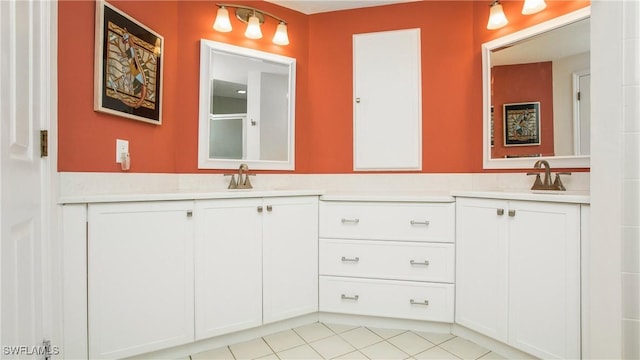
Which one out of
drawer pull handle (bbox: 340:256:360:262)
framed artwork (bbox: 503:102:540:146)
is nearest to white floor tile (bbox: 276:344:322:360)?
drawer pull handle (bbox: 340:256:360:262)

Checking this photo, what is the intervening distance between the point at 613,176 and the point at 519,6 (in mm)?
1474

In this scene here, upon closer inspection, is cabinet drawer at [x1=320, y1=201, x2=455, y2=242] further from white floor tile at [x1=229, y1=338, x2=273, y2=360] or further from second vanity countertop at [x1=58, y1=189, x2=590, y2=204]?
white floor tile at [x1=229, y1=338, x2=273, y2=360]

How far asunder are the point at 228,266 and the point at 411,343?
118 centimetres

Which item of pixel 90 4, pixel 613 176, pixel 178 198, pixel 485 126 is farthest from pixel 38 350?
pixel 485 126

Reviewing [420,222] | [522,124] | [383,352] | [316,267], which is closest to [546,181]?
[522,124]

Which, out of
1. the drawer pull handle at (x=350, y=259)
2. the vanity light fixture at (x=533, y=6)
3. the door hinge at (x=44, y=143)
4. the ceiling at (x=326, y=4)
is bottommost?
the drawer pull handle at (x=350, y=259)

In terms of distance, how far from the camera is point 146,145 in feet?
6.32

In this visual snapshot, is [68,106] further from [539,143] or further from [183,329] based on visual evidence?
[539,143]

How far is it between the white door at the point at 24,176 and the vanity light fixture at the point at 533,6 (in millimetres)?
2559

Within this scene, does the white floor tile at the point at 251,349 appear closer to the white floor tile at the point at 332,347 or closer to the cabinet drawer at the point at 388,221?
the white floor tile at the point at 332,347

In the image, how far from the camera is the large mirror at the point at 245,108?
7.34 feet

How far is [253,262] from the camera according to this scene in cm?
189

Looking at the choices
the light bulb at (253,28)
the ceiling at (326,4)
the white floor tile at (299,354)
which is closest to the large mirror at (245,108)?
the light bulb at (253,28)

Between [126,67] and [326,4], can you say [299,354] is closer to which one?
[126,67]
